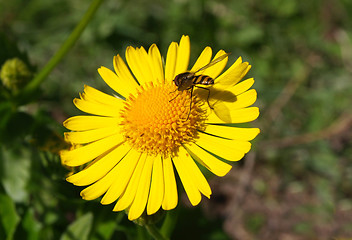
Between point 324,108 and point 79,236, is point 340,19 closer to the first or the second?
point 324,108

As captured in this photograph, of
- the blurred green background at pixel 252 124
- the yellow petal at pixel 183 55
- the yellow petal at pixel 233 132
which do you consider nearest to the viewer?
the yellow petal at pixel 233 132

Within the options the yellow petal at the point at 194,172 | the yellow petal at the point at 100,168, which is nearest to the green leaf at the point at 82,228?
the yellow petal at the point at 100,168

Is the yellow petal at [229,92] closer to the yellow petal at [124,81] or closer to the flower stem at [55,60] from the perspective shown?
the yellow petal at [124,81]

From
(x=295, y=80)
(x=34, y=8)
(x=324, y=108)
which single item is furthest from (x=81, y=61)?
(x=324, y=108)

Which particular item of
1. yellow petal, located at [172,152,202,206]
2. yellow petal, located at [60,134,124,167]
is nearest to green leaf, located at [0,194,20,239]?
yellow petal, located at [60,134,124,167]

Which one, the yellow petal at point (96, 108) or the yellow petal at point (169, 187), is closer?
the yellow petal at point (169, 187)

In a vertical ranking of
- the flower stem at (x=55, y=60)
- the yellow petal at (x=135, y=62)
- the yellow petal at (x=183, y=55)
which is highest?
the flower stem at (x=55, y=60)
